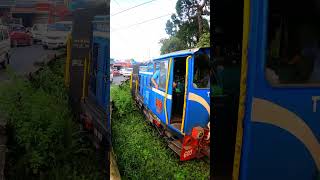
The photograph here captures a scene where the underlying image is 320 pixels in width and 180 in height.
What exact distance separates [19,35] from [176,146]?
11.1ft

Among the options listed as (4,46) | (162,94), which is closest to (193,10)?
(4,46)

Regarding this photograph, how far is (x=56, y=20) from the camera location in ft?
7.61

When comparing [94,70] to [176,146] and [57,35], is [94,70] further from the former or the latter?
[176,146]

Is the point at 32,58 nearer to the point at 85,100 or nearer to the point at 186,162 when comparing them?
the point at 85,100

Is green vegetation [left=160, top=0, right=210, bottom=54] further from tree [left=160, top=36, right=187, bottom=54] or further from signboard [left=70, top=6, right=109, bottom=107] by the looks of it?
signboard [left=70, top=6, right=109, bottom=107]

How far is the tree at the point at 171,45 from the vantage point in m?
3.78

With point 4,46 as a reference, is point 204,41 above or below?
above

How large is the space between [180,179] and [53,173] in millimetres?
2542

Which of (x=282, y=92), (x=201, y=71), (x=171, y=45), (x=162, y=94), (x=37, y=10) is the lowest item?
(x=162, y=94)

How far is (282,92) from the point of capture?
9.52ft

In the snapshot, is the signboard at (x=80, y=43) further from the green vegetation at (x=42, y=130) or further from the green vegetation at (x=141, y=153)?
the green vegetation at (x=141, y=153)

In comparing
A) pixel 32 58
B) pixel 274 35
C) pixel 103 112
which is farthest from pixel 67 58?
pixel 274 35

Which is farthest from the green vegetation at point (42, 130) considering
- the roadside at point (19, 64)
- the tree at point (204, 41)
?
the tree at point (204, 41)

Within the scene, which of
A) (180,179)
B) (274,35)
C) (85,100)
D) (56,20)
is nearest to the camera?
(56,20)
